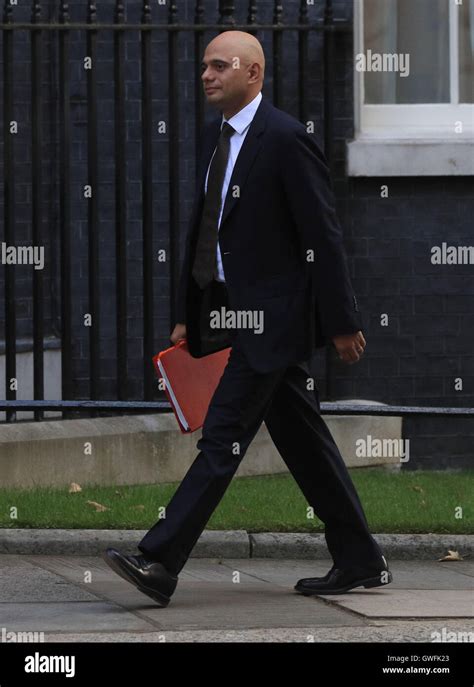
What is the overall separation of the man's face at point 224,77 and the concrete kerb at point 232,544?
225cm

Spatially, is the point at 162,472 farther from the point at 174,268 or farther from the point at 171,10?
the point at 171,10

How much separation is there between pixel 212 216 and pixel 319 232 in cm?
45

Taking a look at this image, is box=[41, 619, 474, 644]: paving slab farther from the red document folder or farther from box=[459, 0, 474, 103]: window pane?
box=[459, 0, 474, 103]: window pane

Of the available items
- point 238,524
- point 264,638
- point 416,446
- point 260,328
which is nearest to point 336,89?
point 416,446

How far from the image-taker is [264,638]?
19.5ft

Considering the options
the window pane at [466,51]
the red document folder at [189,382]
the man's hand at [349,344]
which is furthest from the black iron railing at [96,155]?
the man's hand at [349,344]

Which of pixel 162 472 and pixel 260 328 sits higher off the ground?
pixel 260 328

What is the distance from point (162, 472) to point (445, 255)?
8.10 feet

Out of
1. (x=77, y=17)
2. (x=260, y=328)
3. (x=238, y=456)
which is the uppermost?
(x=77, y=17)

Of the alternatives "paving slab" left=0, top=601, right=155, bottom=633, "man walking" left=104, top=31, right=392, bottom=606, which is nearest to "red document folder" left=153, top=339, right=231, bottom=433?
"man walking" left=104, top=31, right=392, bottom=606

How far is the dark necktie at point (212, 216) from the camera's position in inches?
262

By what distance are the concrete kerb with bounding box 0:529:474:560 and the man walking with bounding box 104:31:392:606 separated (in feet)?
3.73

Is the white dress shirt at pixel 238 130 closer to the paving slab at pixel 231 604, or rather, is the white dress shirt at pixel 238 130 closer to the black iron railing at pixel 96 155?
the paving slab at pixel 231 604

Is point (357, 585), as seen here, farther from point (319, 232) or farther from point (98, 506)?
point (98, 506)
